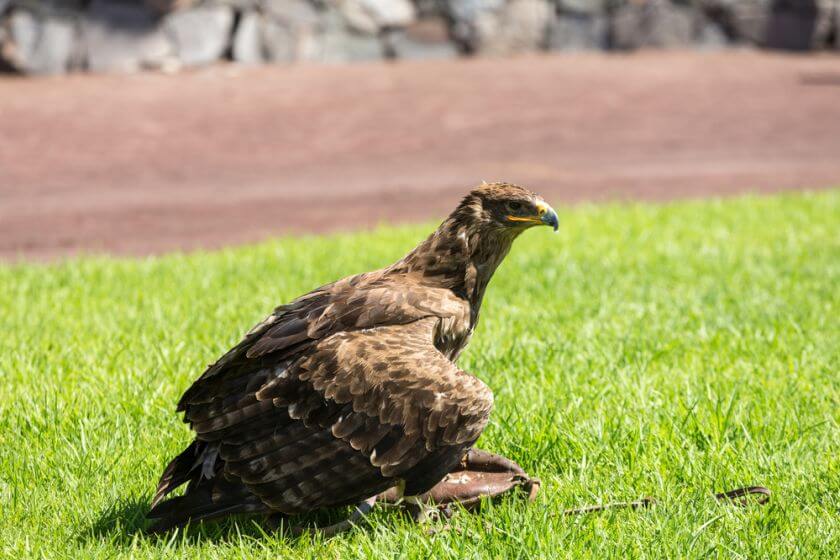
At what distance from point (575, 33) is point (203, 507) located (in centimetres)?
1886

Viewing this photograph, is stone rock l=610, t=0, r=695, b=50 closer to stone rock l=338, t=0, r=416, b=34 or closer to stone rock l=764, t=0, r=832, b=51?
stone rock l=764, t=0, r=832, b=51

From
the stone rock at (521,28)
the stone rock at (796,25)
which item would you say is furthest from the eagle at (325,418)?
the stone rock at (796,25)

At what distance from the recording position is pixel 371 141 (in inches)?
612

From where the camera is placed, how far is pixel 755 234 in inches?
366

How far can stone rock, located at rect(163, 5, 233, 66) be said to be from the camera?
18.6 m

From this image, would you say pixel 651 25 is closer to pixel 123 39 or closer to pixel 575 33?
pixel 575 33

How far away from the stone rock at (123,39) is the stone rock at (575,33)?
752 cm

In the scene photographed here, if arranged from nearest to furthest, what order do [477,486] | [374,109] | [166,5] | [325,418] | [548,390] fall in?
1. [325,418]
2. [477,486]
3. [548,390]
4. [374,109]
5. [166,5]

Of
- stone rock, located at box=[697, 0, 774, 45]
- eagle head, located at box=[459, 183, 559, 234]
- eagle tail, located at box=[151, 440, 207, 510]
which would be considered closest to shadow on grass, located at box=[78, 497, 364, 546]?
eagle tail, located at box=[151, 440, 207, 510]

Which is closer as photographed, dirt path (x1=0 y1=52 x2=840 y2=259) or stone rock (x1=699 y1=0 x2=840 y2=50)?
dirt path (x1=0 y1=52 x2=840 y2=259)

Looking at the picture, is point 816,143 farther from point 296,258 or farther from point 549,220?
point 549,220

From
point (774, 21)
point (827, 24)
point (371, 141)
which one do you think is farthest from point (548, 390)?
point (827, 24)

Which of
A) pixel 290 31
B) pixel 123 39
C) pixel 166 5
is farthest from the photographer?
pixel 290 31

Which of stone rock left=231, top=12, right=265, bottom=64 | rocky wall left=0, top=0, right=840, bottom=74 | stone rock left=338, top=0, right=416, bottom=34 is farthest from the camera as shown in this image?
stone rock left=338, top=0, right=416, bottom=34
